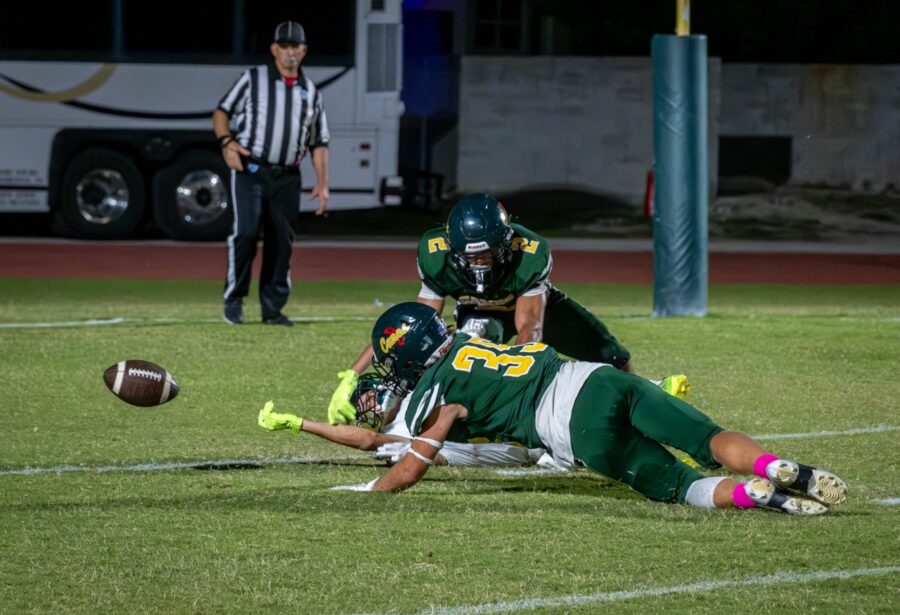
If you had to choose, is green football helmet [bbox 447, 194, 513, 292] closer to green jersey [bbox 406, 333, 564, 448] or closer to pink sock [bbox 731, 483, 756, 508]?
green jersey [bbox 406, 333, 564, 448]

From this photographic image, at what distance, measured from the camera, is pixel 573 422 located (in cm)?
594

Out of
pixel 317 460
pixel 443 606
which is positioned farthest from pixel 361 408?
pixel 443 606

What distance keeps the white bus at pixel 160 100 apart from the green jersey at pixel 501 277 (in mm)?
11547

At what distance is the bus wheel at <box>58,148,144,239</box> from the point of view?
19.2 meters

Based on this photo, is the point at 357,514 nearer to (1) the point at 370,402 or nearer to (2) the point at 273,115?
(1) the point at 370,402

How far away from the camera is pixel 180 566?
201 inches

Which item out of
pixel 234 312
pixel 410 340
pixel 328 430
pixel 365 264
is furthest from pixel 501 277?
pixel 365 264

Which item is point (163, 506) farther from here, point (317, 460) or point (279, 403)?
point (279, 403)

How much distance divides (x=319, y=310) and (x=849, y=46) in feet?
53.1

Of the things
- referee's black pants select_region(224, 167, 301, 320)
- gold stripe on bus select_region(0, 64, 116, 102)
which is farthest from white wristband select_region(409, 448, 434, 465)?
Answer: gold stripe on bus select_region(0, 64, 116, 102)

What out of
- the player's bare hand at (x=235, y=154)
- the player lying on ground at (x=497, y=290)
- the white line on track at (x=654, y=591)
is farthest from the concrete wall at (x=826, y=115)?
the white line on track at (x=654, y=591)

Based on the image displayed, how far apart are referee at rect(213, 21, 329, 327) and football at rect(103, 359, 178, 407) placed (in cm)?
411

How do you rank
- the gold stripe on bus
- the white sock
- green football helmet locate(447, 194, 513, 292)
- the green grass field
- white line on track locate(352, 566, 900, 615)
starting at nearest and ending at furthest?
white line on track locate(352, 566, 900, 615), the green grass field, the white sock, green football helmet locate(447, 194, 513, 292), the gold stripe on bus

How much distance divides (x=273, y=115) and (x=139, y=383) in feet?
14.6
